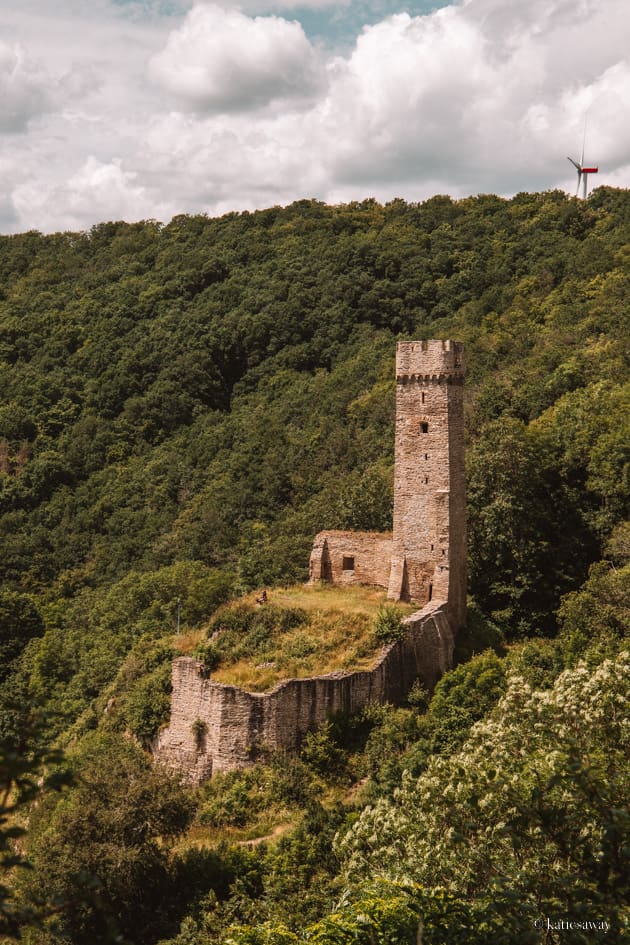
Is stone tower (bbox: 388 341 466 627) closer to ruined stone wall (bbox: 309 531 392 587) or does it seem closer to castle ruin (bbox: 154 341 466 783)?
castle ruin (bbox: 154 341 466 783)

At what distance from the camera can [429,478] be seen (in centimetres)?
2377

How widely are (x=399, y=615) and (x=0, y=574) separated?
4025 centimetres

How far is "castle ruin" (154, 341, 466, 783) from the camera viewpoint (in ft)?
64.0

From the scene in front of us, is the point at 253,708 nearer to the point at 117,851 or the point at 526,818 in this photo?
the point at 117,851

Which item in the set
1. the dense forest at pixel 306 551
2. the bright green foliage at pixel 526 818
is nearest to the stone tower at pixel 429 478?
the dense forest at pixel 306 551

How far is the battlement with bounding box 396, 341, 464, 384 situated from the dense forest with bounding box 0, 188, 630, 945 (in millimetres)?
5267

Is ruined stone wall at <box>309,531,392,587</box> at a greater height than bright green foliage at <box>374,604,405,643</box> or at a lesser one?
greater

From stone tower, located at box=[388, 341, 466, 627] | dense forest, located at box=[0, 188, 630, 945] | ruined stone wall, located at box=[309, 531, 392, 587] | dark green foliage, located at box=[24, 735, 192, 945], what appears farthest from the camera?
ruined stone wall, located at box=[309, 531, 392, 587]

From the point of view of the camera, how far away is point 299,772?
19.0 meters

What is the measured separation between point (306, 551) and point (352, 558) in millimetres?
14201

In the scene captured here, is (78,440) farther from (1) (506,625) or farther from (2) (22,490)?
(1) (506,625)

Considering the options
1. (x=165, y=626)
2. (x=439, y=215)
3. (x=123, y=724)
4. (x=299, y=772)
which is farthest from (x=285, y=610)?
(x=439, y=215)

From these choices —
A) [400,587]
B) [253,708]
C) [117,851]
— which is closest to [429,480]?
[400,587]

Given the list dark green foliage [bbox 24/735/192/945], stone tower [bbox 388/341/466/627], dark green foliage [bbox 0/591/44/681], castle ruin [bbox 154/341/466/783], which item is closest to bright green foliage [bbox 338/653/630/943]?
dark green foliage [bbox 24/735/192/945]
